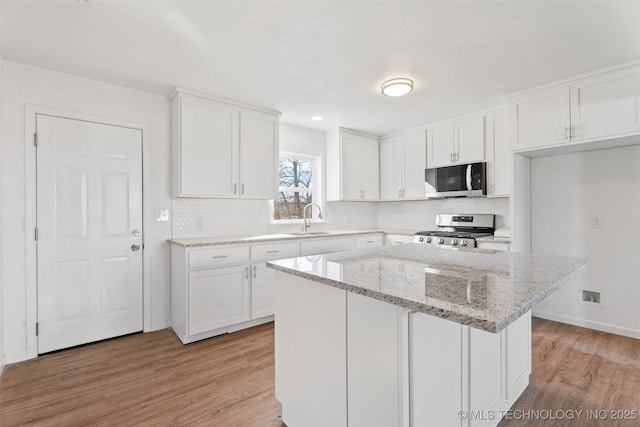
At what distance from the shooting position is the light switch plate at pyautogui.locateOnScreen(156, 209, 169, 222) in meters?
3.08

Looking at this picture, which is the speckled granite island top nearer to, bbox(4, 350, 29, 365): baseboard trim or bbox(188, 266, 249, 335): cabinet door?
bbox(188, 266, 249, 335): cabinet door

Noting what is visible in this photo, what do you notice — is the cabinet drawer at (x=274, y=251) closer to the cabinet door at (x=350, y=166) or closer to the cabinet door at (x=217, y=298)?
the cabinet door at (x=217, y=298)

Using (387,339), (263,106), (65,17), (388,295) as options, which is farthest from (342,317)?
(263,106)

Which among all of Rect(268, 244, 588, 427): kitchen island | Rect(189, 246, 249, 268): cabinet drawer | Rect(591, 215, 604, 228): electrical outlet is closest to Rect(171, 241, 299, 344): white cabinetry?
Rect(189, 246, 249, 268): cabinet drawer

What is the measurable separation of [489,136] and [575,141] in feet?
3.15

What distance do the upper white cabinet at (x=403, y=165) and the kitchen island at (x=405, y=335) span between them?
2656 millimetres

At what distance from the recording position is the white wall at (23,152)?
7.81ft

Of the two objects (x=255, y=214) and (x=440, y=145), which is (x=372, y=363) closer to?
(x=255, y=214)

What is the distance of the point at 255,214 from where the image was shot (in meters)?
3.80

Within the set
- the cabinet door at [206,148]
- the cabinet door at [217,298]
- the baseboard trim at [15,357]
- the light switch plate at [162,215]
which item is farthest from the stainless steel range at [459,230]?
the baseboard trim at [15,357]

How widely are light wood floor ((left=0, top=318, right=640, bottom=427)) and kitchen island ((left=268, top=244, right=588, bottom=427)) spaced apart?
1.23 ft

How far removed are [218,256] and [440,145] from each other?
10.1 feet

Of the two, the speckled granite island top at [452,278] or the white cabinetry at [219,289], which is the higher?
the speckled granite island top at [452,278]

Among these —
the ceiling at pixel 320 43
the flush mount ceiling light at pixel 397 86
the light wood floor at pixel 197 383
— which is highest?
the ceiling at pixel 320 43
